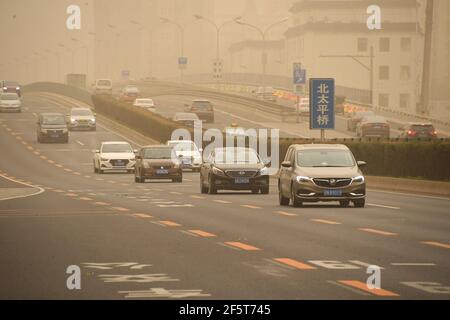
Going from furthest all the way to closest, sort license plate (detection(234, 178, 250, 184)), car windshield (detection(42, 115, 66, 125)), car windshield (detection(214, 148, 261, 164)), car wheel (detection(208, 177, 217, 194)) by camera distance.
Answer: car windshield (detection(42, 115, 66, 125)) → car windshield (detection(214, 148, 261, 164)) → car wheel (detection(208, 177, 217, 194)) → license plate (detection(234, 178, 250, 184))

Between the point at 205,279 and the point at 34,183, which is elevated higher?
the point at 205,279

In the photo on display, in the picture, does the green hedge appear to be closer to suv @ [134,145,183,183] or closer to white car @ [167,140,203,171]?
white car @ [167,140,203,171]

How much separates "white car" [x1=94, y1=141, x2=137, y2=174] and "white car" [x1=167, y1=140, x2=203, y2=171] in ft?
7.84

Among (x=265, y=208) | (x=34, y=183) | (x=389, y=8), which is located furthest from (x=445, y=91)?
(x=265, y=208)

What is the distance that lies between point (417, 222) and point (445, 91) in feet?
494

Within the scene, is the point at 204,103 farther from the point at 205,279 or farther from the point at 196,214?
the point at 205,279

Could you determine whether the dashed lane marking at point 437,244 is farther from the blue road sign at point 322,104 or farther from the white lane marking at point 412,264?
the blue road sign at point 322,104

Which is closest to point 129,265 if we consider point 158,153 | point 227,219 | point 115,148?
point 227,219

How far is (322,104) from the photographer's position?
53.1 metres

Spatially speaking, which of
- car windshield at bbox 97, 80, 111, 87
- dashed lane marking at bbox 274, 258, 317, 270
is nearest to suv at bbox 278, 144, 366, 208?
dashed lane marking at bbox 274, 258, 317, 270

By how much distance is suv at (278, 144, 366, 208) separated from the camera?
30.5m

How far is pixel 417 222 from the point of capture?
25359 mm

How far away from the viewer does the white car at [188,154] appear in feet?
204

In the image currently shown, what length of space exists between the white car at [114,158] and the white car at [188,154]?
94.1 inches
